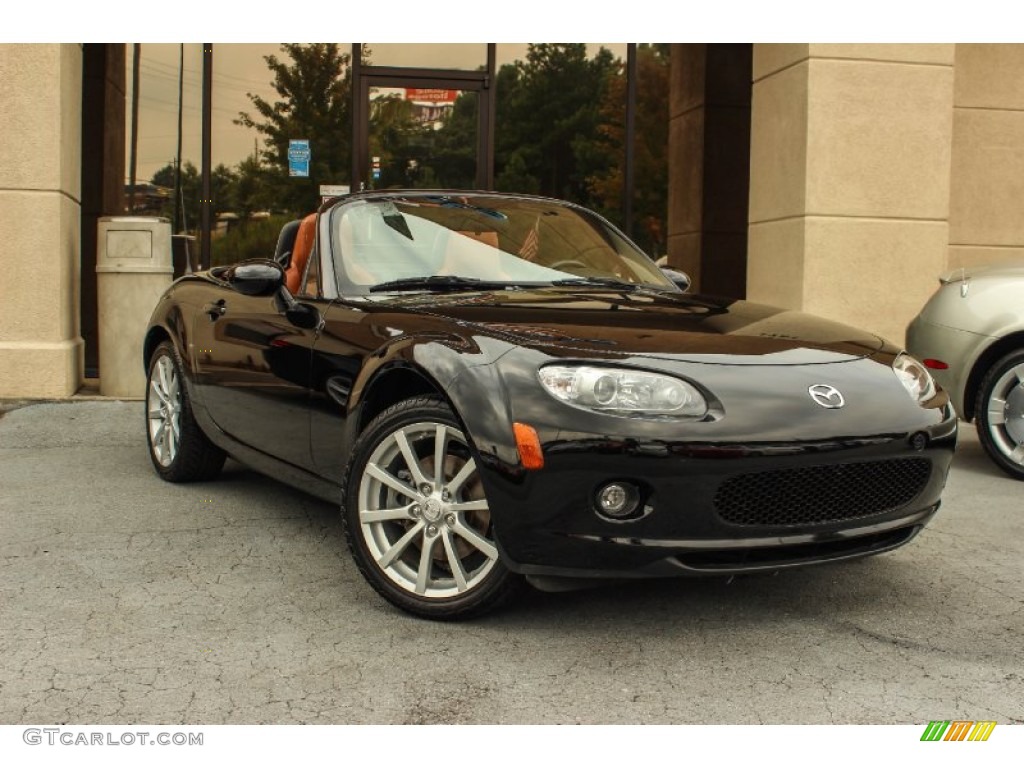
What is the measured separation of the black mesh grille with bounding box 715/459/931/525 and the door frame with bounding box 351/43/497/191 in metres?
7.86

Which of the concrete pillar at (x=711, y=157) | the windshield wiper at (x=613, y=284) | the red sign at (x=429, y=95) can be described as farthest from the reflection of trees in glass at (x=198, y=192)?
the windshield wiper at (x=613, y=284)

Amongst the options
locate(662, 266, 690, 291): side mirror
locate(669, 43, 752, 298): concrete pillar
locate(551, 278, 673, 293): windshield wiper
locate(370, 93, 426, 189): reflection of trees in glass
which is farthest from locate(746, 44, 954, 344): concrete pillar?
locate(551, 278, 673, 293): windshield wiper

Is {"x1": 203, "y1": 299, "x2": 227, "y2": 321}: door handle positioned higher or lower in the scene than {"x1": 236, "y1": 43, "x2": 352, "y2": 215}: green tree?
lower

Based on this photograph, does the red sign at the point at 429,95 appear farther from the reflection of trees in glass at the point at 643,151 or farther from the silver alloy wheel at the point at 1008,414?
the silver alloy wheel at the point at 1008,414

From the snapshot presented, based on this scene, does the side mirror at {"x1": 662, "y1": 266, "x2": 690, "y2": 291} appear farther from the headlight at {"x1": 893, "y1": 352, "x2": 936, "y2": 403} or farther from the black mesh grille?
the black mesh grille

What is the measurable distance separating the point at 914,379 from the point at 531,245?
156 centimetres

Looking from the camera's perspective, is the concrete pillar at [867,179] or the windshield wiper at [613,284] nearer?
the windshield wiper at [613,284]

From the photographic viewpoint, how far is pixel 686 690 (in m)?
3.06

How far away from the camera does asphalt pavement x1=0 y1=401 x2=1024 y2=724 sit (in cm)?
294

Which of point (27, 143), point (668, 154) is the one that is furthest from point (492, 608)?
point (668, 154)
